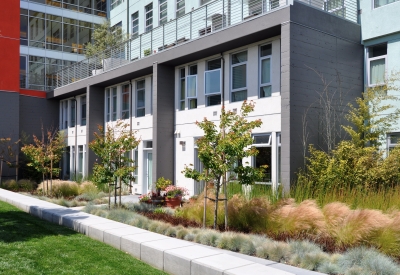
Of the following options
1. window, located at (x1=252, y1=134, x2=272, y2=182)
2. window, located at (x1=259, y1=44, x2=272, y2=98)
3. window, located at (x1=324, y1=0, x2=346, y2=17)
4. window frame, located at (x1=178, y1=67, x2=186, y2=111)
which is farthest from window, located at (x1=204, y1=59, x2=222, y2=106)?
window, located at (x1=324, y1=0, x2=346, y2=17)

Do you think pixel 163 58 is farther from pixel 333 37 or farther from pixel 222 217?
pixel 222 217

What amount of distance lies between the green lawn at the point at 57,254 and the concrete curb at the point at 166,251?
18 cm

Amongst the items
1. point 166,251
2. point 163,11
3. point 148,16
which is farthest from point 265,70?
point 148,16

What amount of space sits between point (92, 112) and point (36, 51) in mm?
9268

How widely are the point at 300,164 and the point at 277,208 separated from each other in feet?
9.99

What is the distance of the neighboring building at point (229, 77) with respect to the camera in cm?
1234

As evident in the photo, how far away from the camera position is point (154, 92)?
17.6 metres

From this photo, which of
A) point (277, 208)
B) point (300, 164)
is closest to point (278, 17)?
point (300, 164)

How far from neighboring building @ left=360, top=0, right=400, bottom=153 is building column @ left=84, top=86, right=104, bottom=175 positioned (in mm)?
14478

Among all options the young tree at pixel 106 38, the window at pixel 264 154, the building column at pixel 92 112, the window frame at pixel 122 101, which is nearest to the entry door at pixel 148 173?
the window frame at pixel 122 101

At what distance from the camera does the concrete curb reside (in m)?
5.74

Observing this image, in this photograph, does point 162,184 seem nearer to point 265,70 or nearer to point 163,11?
point 265,70

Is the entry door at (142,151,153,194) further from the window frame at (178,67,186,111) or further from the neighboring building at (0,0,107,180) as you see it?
the neighboring building at (0,0,107,180)

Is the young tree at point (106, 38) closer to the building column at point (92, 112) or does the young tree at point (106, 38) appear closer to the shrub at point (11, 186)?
the building column at point (92, 112)
